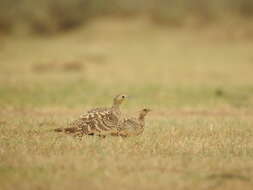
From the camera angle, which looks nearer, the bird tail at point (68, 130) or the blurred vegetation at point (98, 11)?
the bird tail at point (68, 130)

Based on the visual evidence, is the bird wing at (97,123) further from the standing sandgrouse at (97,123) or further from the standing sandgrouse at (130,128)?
the standing sandgrouse at (130,128)

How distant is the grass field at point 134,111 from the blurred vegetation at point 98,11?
21.6 feet

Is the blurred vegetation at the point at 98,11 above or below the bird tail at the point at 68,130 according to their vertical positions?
A: above

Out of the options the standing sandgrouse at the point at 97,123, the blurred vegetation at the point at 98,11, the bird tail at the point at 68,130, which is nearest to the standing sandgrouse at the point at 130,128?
the standing sandgrouse at the point at 97,123

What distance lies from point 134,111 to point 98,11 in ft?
99.3

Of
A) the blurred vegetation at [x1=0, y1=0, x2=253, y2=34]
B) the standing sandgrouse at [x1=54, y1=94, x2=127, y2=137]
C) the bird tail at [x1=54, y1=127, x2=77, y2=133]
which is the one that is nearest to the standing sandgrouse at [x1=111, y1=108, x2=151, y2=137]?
the standing sandgrouse at [x1=54, y1=94, x2=127, y2=137]

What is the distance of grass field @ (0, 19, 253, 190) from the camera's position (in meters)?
7.72

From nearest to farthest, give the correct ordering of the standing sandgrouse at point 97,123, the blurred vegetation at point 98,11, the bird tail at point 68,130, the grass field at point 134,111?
the grass field at point 134,111 → the standing sandgrouse at point 97,123 → the bird tail at point 68,130 → the blurred vegetation at point 98,11

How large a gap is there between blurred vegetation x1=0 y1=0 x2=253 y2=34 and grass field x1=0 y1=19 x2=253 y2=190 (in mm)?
6582

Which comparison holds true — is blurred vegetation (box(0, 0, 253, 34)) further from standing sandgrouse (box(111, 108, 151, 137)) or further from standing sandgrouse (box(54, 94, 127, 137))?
standing sandgrouse (box(54, 94, 127, 137))

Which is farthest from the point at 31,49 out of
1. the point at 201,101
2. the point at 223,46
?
the point at 201,101

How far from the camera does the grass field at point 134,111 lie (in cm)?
772

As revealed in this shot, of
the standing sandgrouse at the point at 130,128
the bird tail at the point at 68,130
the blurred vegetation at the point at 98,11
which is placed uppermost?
the blurred vegetation at the point at 98,11

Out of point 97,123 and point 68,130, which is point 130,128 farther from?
point 68,130
